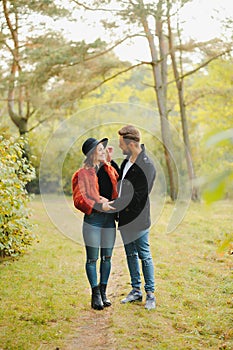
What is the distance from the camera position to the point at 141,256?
5.29 m

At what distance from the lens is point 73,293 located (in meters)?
5.99

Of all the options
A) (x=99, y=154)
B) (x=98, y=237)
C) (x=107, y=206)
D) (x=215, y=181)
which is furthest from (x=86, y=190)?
(x=215, y=181)

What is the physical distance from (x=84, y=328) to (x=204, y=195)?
3.56m

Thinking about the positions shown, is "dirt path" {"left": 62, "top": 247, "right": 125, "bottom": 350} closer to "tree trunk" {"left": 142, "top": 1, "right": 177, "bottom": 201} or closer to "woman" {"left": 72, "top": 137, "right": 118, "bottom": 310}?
"woman" {"left": 72, "top": 137, "right": 118, "bottom": 310}

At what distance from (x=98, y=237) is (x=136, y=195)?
56 centimetres

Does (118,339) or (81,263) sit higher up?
(118,339)

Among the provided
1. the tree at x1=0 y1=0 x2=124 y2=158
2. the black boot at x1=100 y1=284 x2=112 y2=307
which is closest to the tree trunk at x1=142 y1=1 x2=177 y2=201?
the tree at x1=0 y1=0 x2=124 y2=158

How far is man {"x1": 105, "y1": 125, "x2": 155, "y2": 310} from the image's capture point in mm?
5051

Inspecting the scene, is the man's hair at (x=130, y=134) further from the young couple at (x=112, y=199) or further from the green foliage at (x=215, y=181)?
the green foliage at (x=215, y=181)

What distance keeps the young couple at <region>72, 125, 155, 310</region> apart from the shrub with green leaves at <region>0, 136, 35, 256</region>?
59.2 inches

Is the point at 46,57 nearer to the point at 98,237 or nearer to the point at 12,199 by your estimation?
the point at 12,199

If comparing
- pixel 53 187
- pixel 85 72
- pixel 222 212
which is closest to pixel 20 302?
pixel 53 187

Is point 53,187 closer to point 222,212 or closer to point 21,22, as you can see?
point 222,212

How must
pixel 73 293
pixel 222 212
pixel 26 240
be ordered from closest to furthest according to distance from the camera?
pixel 73 293
pixel 26 240
pixel 222 212
